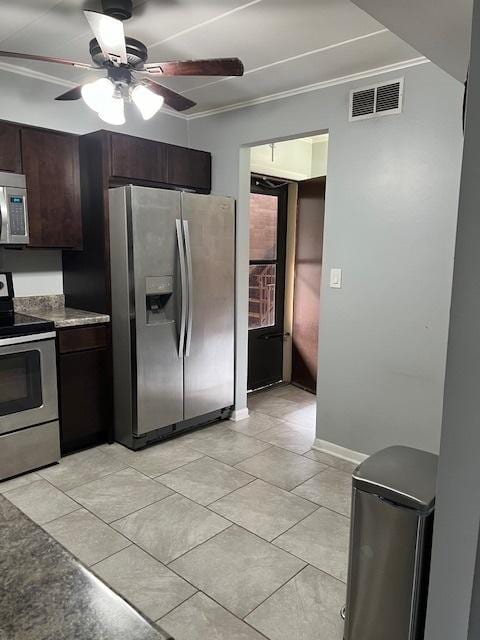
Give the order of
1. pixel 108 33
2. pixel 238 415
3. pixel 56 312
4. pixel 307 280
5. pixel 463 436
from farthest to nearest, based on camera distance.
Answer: pixel 307 280, pixel 238 415, pixel 56 312, pixel 108 33, pixel 463 436

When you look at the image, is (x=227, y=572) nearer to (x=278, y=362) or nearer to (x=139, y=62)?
(x=139, y=62)

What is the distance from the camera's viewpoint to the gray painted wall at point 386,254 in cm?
275

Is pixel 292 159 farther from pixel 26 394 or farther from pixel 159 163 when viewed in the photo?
pixel 26 394

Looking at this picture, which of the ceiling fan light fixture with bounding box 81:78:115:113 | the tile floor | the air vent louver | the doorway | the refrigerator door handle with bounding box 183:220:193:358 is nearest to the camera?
the tile floor

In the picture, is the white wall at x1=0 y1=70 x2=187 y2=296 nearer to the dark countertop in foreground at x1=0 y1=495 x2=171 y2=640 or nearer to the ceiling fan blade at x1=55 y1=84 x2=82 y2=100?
the ceiling fan blade at x1=55 y1=84 x2=82 y2=100

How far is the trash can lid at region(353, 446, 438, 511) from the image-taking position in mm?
1492

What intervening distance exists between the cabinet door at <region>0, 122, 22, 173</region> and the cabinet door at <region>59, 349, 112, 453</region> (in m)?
1.27

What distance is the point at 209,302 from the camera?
3701 millimetres

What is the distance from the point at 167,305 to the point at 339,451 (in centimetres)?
163

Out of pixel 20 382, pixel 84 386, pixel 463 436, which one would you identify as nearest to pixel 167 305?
pixel 84 386

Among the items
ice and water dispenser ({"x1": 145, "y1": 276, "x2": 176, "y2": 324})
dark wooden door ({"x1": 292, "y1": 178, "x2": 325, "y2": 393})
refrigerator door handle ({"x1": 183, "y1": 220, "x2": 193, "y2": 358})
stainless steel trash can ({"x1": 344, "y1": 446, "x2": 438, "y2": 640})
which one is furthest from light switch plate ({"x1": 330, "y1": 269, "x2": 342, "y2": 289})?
stainless steel trash can ({"x1": 344, "y1": 446, "x2": 438, "y2": 640})

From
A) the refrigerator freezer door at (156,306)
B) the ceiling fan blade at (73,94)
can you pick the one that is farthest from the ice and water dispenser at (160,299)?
the ceiling fan blade at (73,94)

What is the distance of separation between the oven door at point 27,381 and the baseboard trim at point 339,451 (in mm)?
1869

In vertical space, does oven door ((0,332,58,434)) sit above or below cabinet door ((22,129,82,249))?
below
